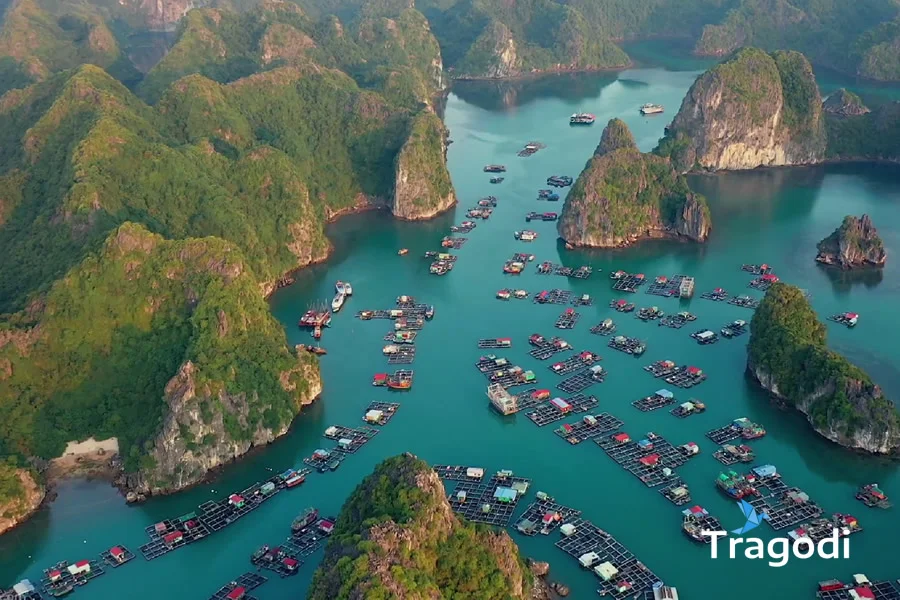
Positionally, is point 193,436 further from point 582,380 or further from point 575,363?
point 575,363

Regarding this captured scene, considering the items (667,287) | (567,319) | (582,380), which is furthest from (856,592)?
(667,287)

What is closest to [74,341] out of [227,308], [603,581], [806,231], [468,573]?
[227,308]

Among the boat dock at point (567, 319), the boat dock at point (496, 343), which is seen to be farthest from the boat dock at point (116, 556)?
the boat dock at point (567, 319)

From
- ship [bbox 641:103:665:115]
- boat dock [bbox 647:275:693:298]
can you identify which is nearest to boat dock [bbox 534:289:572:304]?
boat dock [bbox 647:275:693:298]

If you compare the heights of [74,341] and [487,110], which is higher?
[74,341]

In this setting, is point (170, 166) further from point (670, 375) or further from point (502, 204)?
point (670, 375)

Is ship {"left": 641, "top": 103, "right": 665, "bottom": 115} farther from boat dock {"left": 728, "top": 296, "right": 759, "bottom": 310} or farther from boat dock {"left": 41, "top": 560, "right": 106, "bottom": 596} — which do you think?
boat dock {"left": 41, "top": 560, "right": 106, "bottom": 596}
